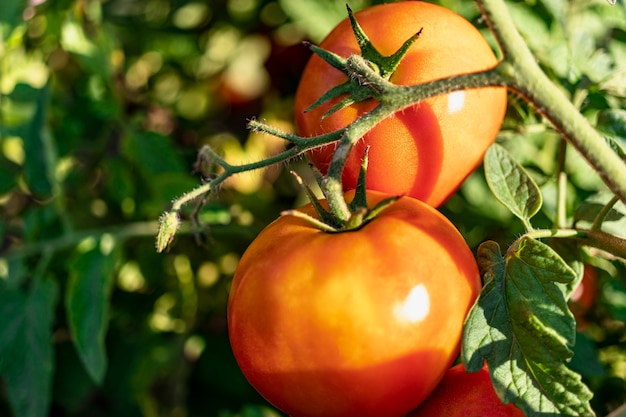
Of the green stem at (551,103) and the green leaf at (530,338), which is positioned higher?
the green stem at (551,103)

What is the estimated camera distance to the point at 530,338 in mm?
717

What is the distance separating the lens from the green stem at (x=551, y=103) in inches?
26.8

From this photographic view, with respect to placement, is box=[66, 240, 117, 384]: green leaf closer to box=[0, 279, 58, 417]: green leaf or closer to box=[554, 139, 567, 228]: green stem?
box=[0, 279, 58, 417]: green leaf

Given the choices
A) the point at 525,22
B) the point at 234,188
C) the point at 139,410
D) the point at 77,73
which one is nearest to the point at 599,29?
the point at 525,22

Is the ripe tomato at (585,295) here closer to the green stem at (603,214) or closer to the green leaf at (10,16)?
the green stem at (603,214)

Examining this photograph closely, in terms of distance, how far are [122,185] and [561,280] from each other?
0.96 meters

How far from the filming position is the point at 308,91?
87 centimetres

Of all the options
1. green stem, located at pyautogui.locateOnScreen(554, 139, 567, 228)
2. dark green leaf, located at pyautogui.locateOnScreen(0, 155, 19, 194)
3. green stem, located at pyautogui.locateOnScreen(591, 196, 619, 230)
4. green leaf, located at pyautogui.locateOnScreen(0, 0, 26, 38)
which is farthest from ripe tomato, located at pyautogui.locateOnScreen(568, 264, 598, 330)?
green leaf, located at pyautogui.locateOnScreen(0, 0, 26, 38)

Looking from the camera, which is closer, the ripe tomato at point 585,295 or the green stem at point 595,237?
the green stem at point 595,237

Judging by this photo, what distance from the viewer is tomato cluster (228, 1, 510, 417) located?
68 centimetres

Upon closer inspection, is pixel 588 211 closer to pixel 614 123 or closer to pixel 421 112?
pixel 614 123

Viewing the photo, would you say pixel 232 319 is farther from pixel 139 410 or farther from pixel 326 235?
pixel 139 410

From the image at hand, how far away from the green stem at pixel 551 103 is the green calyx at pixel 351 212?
156mm

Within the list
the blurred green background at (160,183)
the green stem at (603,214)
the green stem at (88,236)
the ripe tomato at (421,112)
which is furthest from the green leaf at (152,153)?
the green stem at (603,214)
